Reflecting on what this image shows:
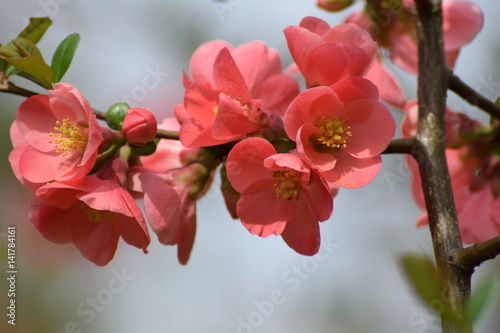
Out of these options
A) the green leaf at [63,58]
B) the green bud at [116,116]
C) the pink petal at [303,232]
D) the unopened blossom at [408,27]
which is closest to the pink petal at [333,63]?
the pink petal at [303,232]

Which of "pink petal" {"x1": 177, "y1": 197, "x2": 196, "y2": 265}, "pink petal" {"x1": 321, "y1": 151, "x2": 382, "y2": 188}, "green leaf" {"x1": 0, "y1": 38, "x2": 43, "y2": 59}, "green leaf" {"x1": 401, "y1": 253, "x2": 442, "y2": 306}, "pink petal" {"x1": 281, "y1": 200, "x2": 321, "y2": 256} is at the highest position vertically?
"green leaf" {"x1": 401, "y1": 253, "x2": 442, "y2": 306}

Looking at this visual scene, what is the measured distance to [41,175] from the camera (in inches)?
39.7

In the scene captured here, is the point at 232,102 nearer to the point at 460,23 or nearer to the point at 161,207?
the point at 161,207

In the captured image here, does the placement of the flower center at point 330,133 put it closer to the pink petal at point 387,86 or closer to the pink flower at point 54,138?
the pink flower at point 54,138

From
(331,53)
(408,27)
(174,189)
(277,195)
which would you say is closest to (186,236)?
(174,189)

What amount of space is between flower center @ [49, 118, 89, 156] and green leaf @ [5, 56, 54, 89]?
0.24ft

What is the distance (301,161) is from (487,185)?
0.72 m

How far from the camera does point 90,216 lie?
1.06 meters

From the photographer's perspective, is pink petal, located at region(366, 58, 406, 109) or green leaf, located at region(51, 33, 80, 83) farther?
pink petal, located at region(366, 58, 406, 109)

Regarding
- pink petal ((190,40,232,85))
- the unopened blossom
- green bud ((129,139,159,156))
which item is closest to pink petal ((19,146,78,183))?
green bud ((129,139,159,156))

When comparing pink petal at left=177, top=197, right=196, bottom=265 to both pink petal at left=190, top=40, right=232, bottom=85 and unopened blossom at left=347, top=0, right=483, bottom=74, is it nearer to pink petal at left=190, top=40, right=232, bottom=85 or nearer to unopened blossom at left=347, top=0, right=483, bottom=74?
pink petal at left=190, top=40, right=232, bottom=85

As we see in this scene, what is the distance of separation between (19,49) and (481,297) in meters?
0.84

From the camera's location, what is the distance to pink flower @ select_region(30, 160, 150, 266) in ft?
3.16

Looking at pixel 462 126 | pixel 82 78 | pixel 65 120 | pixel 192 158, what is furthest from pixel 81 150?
pixel 82 78
